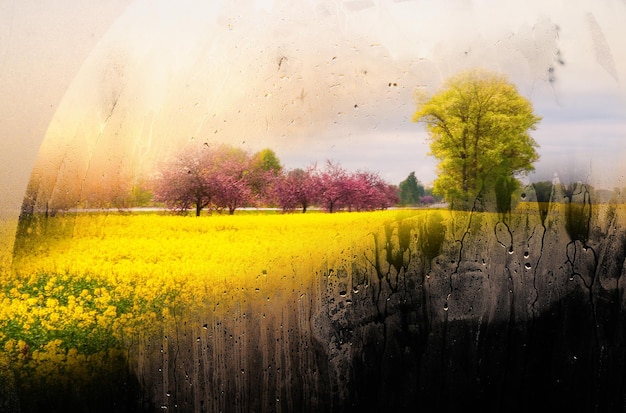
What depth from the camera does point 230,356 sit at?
22.0 ft

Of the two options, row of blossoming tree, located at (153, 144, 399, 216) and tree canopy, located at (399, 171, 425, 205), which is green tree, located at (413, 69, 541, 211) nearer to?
tree canopy, located at (399, 171, 425, 205)

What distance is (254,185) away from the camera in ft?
22.6

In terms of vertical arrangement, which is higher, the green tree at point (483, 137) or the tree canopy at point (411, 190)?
the green tree at point (483, 137)

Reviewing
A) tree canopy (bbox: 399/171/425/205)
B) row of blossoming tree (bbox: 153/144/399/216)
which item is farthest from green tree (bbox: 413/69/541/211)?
row of blossoming tree (bbox: 153/144/399/216)

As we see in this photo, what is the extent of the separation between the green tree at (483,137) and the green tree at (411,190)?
339mm

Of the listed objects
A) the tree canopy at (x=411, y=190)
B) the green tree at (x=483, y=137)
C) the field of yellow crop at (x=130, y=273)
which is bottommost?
the field of yellow crop at (x=130, y=273)

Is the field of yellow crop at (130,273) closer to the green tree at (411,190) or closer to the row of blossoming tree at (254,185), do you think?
the row of blossoming tree at (254,185)

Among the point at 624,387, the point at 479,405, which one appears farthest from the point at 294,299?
the point at 624,387

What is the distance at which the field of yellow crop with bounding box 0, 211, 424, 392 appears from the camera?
670cm

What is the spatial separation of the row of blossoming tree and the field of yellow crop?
0.16 metres

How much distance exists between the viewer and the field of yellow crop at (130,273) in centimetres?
670

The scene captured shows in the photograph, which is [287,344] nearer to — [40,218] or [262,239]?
[262,239]

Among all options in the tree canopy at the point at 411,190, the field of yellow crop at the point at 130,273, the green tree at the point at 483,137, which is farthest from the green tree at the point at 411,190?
the field of yellow crop at the point at 130,273

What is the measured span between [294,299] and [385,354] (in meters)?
0.97
